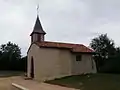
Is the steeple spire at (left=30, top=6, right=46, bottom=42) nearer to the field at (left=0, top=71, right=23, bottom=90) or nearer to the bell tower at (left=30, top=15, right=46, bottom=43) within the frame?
the bell tower at (left=30, top=15, right=46, bottom=43)

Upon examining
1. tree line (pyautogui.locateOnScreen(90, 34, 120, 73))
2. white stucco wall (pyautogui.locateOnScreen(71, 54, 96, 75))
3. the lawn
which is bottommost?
the lawn

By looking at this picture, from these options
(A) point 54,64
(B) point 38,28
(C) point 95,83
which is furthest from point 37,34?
(C) point 95,83

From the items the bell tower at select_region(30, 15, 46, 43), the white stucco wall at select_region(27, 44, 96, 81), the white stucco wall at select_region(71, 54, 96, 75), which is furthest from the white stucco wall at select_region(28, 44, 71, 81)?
the bell tower at select_region(30, 15, 46, 43)

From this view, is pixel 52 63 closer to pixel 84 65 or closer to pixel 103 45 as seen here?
pixel 84 65

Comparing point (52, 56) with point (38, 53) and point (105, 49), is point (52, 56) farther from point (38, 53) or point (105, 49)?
point (105, 49)

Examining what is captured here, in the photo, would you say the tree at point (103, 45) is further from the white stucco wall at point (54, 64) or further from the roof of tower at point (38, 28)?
the white stucco wall at point (54, 64)

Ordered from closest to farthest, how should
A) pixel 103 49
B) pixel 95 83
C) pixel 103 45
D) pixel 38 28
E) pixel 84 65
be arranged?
pixel 95 83, pixel 84 65, pixel 38 28, pixel 103 49, pixel 103 45

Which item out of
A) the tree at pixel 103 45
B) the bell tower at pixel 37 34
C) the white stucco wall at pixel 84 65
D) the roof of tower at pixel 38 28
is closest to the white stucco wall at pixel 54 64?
the white stucco wall at pixel 84 65

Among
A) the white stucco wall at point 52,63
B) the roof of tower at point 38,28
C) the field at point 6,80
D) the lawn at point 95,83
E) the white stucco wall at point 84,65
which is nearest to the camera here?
the lawn at point 95,83

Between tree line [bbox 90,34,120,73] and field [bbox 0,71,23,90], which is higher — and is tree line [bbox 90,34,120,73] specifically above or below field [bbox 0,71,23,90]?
above

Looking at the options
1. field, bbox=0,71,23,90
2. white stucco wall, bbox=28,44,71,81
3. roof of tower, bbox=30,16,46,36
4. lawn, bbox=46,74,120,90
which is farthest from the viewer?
roof of tower, bbox=30,16,46,36

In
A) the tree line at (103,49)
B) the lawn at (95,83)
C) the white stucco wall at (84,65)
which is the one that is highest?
the tree line at (103,49)

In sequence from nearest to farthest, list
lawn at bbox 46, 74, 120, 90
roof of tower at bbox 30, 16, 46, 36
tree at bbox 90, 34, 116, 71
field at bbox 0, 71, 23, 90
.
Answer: lawn at bbox 46, 74, 120, 90
field at bbox 0, 71, 23, 90
roof of tower at bbox 30, 16, 46, 36
tree at bbox 90, 34, 116, 71

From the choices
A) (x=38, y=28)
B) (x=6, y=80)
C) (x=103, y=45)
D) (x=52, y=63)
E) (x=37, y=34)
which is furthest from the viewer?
(x=103, y=45)
